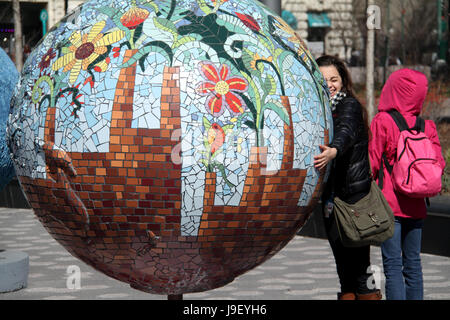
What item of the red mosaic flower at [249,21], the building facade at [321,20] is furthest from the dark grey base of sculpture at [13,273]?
the building facade at [321,20]

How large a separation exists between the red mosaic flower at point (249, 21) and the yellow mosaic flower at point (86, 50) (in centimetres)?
53

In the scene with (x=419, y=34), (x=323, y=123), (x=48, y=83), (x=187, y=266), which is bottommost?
(x=187, y=266)

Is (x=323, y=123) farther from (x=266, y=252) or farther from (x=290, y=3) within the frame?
(x=290, y=3)

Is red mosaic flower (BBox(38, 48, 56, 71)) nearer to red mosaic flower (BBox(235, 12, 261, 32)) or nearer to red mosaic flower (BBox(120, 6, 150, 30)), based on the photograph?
red mosaic flower (BBox(120, 6, 150, 30))

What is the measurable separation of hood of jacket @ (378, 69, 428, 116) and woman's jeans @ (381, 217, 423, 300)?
738 millimetres

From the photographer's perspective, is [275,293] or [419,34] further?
[419,34]

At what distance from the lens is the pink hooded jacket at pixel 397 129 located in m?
5.08

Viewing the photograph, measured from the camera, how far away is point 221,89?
10.6ft

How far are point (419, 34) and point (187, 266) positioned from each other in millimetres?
18135

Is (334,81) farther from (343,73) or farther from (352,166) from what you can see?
(352,166)

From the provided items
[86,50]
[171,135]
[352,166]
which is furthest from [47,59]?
[352,166]

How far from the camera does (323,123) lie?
11.5ft
